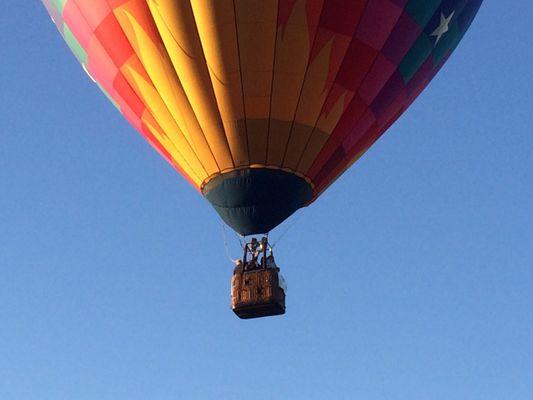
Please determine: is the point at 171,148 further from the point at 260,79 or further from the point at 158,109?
the point at 260,79

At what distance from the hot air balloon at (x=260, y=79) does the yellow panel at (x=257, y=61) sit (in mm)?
13

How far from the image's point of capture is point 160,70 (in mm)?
18219

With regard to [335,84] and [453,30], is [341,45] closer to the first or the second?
[335,84]

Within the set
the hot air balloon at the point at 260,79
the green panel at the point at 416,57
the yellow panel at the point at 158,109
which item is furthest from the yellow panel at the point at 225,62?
the green panel at the point at 416,57

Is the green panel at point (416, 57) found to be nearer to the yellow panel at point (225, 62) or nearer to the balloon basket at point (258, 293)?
the yellow panel at point (225, 62)

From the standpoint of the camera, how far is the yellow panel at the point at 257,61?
57.7ft

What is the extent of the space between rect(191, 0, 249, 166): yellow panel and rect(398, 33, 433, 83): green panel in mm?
2332

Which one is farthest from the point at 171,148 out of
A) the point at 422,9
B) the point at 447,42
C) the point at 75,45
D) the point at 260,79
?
the point at 447,42

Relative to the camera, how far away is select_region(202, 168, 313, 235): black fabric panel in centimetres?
1816

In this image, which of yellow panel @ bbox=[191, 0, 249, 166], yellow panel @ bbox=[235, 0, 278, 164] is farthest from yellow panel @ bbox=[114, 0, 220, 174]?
yellow panel @ bbox=[235, 0, 278, 164]

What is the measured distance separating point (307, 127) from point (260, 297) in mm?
2250

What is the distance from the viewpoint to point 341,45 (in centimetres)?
1795

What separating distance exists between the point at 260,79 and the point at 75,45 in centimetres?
316

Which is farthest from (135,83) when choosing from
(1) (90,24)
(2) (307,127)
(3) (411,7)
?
(3) (411,7)
